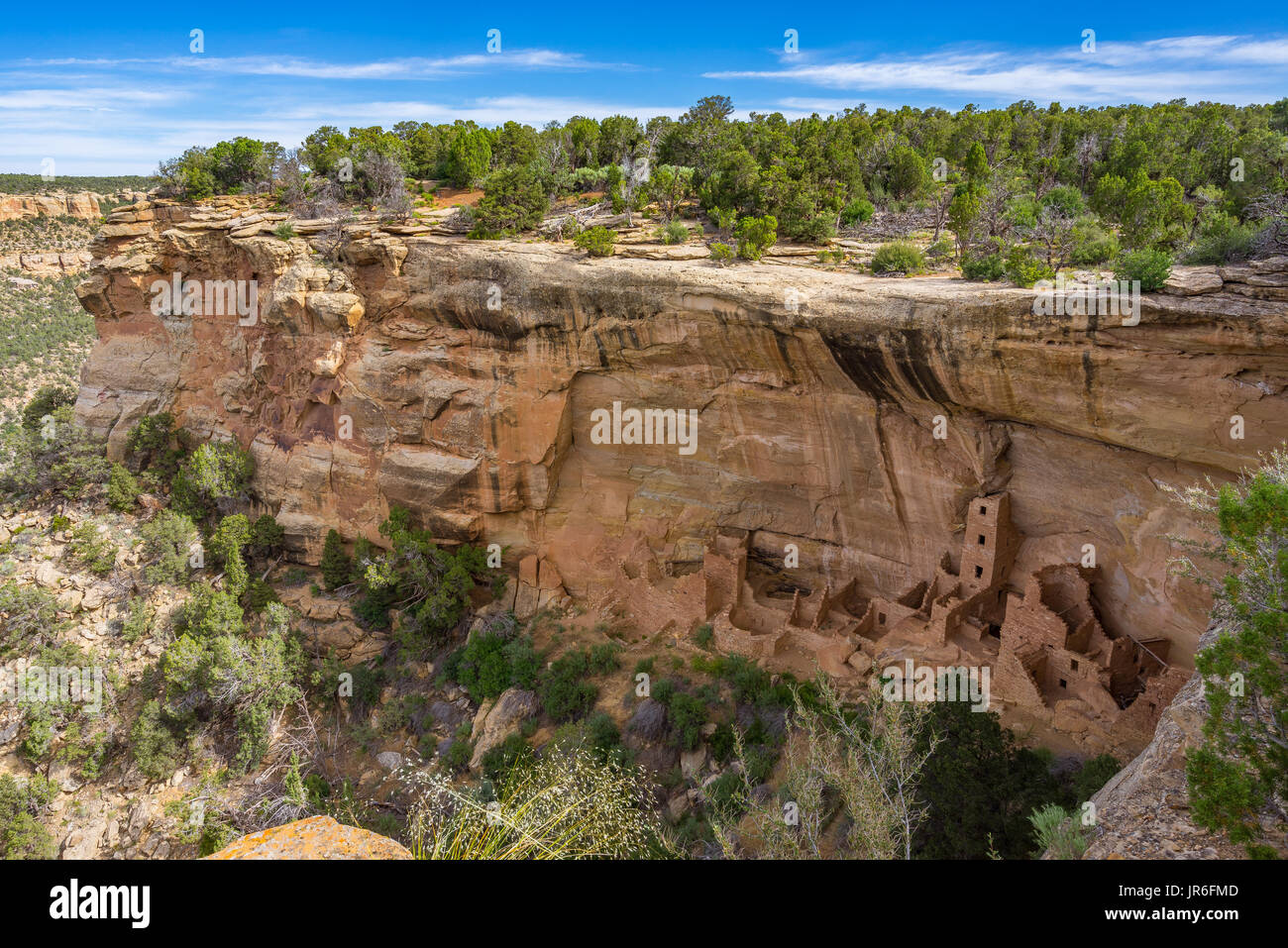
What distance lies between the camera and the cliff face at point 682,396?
49.5 feet

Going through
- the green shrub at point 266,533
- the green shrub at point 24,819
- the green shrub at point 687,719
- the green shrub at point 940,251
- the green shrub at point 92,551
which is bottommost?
the green shrub at point 24,819

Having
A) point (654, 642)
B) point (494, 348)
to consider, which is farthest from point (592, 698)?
point (494, 348)

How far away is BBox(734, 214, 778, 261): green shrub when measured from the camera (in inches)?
793

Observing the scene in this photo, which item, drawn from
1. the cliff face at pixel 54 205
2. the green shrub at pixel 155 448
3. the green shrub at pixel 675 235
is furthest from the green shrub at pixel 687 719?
the cliff face at pixel 54 205

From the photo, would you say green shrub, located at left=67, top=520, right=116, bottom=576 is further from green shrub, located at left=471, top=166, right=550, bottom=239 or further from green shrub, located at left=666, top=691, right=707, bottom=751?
green shrub, located at left=666, top=691, right=707, bottom=751

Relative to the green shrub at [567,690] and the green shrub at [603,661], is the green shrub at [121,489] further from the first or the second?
the green shrub at [603,661]

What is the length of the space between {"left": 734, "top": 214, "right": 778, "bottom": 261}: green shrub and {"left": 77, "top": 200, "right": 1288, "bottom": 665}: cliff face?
1.43 meters

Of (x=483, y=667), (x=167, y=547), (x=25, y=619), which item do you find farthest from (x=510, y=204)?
(x=25, y=619)

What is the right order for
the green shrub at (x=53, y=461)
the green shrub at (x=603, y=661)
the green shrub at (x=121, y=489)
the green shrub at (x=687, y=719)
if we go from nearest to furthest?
the green shrub at (x=687, y=719)
the green shrub at (x=603, y=661)
the green shrub at (x=121, y=489)
the green shrub at (x=53, y=461)

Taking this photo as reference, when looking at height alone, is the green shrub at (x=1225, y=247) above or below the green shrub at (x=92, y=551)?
above

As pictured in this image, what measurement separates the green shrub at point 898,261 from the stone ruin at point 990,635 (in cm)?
598

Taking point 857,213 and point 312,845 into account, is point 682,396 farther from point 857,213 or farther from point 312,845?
point 312,845

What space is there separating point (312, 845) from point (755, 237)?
18.1 m

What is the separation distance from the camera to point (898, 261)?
19.1m
